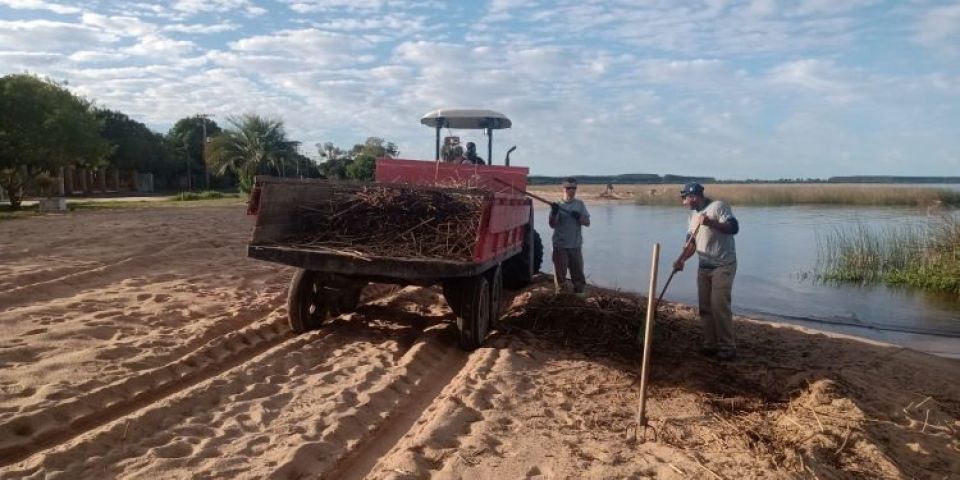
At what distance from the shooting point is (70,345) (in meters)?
5.64

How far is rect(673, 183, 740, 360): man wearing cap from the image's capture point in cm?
663

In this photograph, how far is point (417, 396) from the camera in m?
5.16

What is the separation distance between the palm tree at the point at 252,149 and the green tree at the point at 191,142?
1070 centimetres

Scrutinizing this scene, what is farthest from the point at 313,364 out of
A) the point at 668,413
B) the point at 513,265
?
the point at 513,265

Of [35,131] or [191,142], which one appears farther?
[191,142]

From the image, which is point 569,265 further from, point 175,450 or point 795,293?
point 795,293

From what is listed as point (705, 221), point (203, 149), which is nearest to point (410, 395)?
Answer: point (705, 221)

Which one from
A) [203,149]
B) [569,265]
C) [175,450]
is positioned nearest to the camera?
[175,450]

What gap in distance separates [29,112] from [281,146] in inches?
766

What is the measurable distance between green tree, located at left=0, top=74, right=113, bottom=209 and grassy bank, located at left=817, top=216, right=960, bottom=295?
878 inches

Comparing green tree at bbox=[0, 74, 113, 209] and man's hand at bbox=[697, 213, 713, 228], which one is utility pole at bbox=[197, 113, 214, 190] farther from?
man's hand at bbox=[697, 213, 713, 228]

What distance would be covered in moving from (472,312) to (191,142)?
52.3 meters

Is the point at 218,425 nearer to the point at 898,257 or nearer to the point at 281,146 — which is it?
the point at 898,257

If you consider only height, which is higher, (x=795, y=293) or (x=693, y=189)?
(x=693, y=189)
